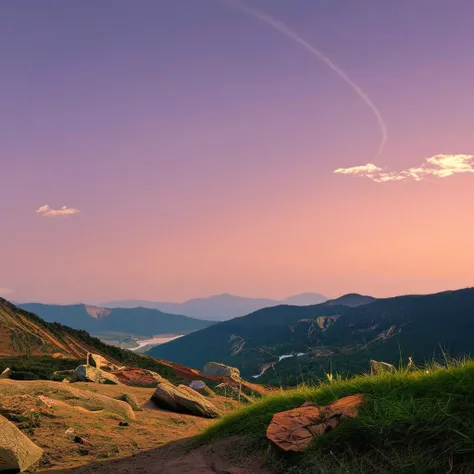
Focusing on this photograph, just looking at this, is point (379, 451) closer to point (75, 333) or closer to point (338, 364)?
point (75, 333)

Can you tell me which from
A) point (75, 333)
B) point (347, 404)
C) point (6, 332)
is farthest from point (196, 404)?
point (75, 333)

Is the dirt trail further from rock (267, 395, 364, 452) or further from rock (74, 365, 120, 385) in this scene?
rock (74, 365, 120, 385)

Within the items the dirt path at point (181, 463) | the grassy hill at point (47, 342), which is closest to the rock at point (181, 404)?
the dirt path at point (181, 463)

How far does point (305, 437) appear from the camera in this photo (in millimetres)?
8375

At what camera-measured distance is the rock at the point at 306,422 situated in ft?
27.3

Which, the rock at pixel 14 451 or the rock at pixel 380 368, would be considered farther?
the rock at pixel 380 368

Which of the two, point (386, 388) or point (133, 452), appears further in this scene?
point (133, 452)

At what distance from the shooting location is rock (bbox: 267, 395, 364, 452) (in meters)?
8.32

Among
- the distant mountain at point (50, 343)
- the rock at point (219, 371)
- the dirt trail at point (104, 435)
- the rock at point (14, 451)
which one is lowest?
the rock at point (219, 371)

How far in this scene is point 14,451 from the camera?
31.4 feet

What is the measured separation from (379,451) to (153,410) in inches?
533

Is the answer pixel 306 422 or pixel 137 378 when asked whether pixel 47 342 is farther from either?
pixel 306 422

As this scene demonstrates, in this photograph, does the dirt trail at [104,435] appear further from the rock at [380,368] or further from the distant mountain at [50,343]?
the distant mountain at [50,343]

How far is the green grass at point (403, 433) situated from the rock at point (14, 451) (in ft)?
15.0
